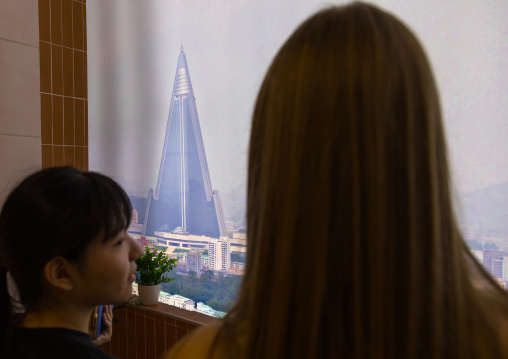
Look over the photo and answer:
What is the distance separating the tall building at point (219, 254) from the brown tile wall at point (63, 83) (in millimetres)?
878

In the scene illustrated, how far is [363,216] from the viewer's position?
384mm

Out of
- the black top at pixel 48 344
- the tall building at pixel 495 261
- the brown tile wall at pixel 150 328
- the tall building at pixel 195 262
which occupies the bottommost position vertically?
the brown tile wall at pixel 150 328

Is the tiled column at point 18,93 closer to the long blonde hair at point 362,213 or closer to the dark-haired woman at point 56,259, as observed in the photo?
the dark-haired woman at point 56,259

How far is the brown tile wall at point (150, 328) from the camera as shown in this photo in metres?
1.79

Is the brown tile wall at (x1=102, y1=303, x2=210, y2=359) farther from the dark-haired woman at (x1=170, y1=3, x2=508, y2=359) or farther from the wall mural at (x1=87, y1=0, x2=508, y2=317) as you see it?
the dark-haired woman at (x1=170, y1=3, x2=508, y2=359)

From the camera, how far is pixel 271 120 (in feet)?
1.34

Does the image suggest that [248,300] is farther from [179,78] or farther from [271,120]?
[179,78]

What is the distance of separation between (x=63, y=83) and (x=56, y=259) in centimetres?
145

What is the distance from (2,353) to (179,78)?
4.25 ft

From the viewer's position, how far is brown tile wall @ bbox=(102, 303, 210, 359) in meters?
1.79

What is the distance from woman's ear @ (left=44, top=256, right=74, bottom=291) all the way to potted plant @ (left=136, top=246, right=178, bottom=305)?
0.97m

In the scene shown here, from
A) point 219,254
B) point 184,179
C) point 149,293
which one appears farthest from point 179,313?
point 184,179

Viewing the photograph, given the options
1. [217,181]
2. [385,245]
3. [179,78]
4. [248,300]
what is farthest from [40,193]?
[179,78]

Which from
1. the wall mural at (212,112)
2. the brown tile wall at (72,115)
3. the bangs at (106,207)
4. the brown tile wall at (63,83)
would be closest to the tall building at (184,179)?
the wall mural at (212,112)
